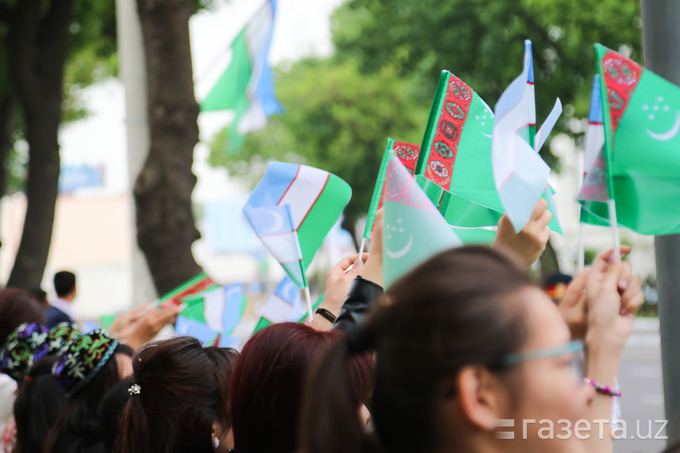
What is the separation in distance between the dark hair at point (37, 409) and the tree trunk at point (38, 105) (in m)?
6.06

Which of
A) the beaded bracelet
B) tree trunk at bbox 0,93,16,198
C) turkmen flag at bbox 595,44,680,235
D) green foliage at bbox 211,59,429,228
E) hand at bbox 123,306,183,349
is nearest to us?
the beaded bracelet

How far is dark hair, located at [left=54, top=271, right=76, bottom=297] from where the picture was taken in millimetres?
6234

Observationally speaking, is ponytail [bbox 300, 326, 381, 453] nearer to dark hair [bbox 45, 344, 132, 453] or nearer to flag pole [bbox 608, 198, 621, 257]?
flag pole [bbox 608, 198, 621, 257]

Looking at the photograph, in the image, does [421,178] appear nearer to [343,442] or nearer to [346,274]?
[346,274]

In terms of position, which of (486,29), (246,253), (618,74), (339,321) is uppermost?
(486,29)

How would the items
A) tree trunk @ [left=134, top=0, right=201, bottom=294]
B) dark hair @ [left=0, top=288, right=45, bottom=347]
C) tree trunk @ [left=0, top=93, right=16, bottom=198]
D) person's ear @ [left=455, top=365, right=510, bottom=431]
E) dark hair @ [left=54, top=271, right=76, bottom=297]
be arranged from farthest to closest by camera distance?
1. tree trunk @ [left=0, top=93, right=16, bottom=198]
2. dark hair @ [left=54, top=271, right=76, bottom=297]
3. tree trunk @ [left=134, top=0, right=201, bottom=294]
4. dark hair @ [left=0, top=288, right=45, bottom=347]
5. person's ear @ [left=455, top=365, right=510, bottom=431]

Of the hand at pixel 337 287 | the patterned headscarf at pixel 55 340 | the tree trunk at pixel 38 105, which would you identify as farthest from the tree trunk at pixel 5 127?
the hand at pixel 337 287

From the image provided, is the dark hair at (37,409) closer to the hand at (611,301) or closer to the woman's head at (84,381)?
the woman's head at (84,381)

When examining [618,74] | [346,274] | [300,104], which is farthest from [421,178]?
[300,104]

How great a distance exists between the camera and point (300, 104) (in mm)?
22109

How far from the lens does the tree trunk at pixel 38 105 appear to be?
8.80m

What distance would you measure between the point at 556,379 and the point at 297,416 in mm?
724

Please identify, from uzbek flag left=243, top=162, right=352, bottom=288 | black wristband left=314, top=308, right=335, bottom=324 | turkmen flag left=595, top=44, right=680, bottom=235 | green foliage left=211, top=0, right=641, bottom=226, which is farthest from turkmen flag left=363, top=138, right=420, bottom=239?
green foliage left=211, top=0, right=641, bottom=226

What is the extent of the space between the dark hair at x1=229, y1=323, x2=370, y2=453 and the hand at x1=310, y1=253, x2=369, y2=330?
0.51 meters
